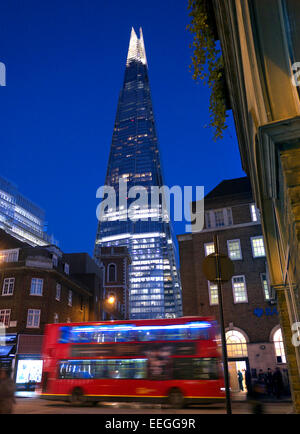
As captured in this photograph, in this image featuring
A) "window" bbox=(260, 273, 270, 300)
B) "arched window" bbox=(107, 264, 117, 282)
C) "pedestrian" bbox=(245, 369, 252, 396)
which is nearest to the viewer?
"pedestrian" bbox=(245, 369, 252, 396)

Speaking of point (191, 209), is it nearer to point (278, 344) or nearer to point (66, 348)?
point (278, 344)

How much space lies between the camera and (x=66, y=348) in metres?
18.3

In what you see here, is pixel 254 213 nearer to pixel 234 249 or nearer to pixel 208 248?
pixel 234 249

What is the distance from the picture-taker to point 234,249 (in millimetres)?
30562

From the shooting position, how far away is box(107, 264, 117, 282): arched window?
76.4 meters

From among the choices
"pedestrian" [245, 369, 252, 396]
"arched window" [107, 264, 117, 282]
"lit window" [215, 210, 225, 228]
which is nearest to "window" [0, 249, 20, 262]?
"lit window" [215, 210, 225, 228]

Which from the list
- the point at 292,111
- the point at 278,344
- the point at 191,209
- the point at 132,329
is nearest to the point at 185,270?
the point at 191,209

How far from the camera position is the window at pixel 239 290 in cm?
2892

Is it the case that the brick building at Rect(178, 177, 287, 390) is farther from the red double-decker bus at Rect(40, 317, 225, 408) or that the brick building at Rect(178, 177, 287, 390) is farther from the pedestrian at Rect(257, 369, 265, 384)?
the red double-decker bus at Rect(40, 317, 225, 408)

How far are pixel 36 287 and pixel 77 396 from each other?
814 inches

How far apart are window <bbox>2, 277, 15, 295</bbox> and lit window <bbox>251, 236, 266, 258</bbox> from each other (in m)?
24.9

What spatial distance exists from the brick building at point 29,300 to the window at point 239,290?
19354 millimetres

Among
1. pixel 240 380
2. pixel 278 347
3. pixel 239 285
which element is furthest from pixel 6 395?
pixel 239 285
